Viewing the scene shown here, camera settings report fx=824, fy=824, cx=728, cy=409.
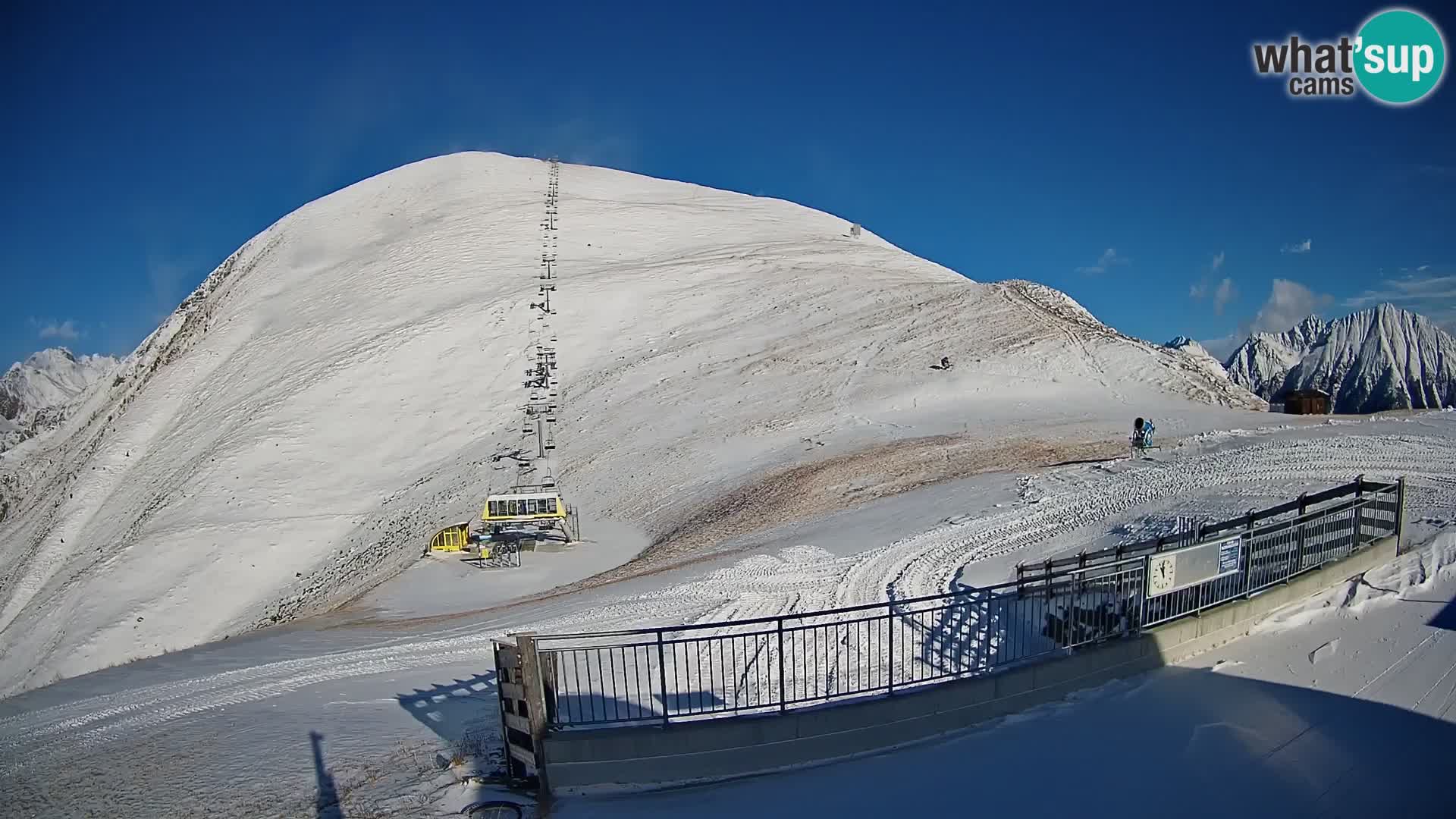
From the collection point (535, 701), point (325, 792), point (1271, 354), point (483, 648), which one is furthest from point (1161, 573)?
point (1271, 354)

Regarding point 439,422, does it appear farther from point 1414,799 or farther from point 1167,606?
point 1414,799

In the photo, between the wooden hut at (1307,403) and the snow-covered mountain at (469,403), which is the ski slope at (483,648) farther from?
the wooden hut at (1307,403)

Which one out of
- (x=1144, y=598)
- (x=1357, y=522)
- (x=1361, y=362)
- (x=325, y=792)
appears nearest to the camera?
(x=325, y=792)

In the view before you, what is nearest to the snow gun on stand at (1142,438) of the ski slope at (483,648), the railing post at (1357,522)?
the ski slope at (483,648)

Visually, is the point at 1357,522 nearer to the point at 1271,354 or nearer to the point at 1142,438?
the point at 1142,438

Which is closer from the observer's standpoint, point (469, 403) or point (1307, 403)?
point (1307, 403)

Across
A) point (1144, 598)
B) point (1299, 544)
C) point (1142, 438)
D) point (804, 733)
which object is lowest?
point (804, 733)

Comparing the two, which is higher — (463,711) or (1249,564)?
(1249,564)

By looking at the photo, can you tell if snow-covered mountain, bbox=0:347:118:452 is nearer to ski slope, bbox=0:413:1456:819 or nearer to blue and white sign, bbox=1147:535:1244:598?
ski slope, bbox=0:413:1456:819
